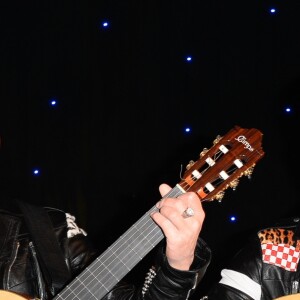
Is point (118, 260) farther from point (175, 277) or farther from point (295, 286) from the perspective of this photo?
point (295, 286)

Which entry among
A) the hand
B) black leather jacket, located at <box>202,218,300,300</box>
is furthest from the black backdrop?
the hand

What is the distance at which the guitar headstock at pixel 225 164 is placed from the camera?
5.95 feet

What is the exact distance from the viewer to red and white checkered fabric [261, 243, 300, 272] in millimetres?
2312

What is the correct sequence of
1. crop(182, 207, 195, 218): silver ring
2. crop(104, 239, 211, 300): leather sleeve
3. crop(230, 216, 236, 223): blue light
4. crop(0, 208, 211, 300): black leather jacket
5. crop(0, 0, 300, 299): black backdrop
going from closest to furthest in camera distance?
crop(182, 207, 195, 218): silver ring → crop(104, 239, 211, 300): leather sleeve → crop(0, 208, 211, 300): black leather jacket → crop(0, 0, 300, 299): black backdrop → crop(230, 216, 236, 223): blue light

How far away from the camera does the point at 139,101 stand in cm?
440

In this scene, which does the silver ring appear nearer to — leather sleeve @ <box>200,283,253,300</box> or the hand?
the hand

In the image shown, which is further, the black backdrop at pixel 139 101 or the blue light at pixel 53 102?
the blue light at pixel 53 102

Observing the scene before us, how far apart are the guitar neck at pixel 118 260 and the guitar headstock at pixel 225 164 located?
0.06m

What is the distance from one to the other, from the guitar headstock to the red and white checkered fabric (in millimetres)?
594

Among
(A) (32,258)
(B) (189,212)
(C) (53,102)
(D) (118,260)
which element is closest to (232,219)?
(C) (53,102)

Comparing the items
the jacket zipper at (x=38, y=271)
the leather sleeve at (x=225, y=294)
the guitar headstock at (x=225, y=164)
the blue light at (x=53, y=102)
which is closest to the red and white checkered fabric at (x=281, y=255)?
the leather sleeve at (x=225, y=294)

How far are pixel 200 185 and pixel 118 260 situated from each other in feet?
1.11

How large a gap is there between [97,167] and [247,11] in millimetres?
1430

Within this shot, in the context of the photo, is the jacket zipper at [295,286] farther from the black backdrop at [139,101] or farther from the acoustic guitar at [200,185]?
the black backdrop at [139,101]
